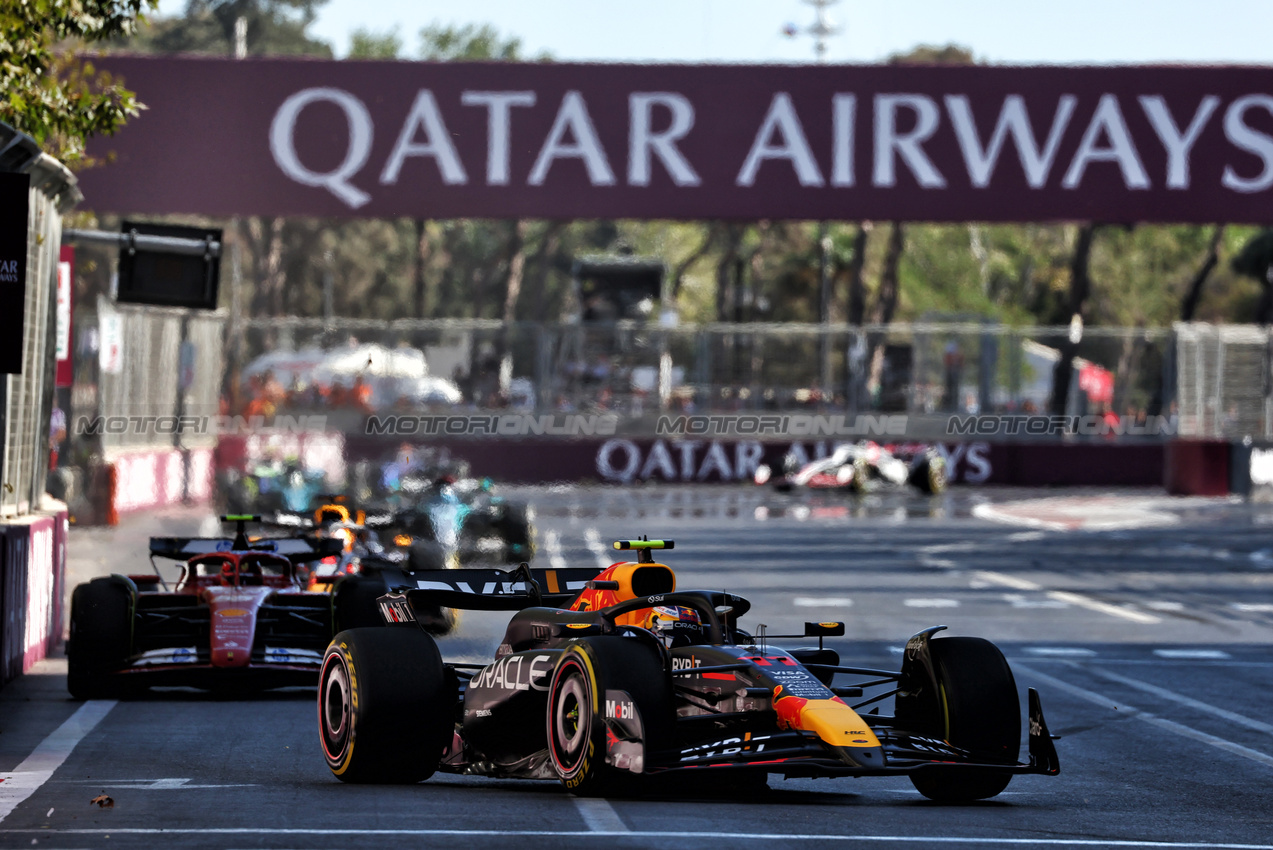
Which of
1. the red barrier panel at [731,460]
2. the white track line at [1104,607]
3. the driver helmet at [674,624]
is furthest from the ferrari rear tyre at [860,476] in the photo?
the driver helmet at [674,624]

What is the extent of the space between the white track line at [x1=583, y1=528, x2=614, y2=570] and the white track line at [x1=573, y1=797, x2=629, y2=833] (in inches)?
590

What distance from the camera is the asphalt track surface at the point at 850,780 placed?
290 inches

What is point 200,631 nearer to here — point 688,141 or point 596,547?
point 596,547

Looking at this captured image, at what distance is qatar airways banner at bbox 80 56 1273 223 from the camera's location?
28219 mm

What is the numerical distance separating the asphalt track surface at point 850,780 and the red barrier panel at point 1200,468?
495 inches

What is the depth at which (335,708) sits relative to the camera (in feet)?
28.9

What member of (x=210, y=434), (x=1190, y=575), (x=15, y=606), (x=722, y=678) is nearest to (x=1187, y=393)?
(x=1190, y=575)

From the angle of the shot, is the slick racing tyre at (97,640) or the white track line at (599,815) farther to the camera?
the slick racing tyre at (97,640)

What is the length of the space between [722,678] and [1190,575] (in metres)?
17.2

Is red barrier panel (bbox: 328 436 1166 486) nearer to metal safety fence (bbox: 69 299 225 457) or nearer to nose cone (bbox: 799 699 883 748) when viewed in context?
metal safety fence (bbox: 69 299 225 457)

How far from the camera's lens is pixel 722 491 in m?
40.3
